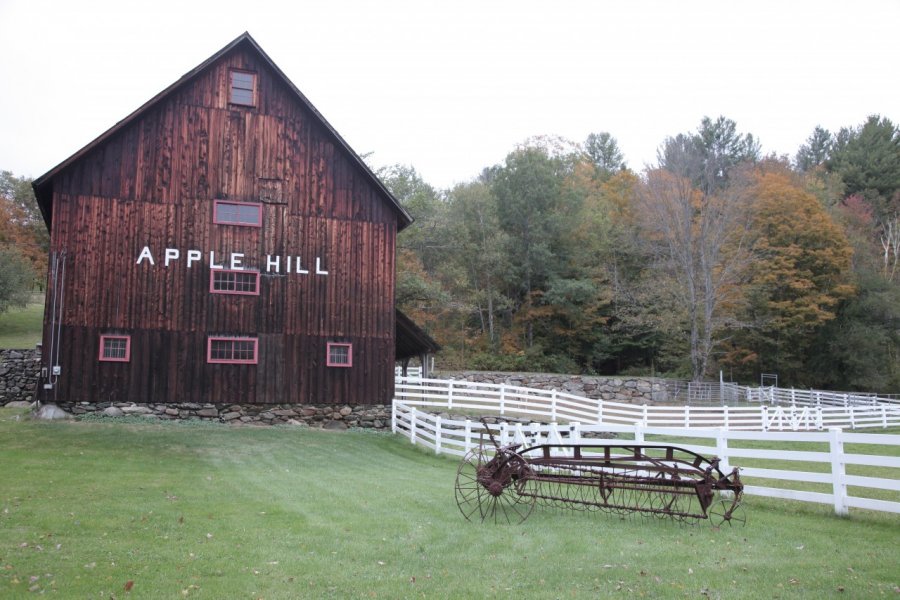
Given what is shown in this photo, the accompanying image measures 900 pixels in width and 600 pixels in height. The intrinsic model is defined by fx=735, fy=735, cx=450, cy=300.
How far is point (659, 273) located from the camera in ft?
133

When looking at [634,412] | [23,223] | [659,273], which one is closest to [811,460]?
[634,412]

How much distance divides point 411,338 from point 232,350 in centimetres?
623

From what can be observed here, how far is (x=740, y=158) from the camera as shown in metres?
58.5

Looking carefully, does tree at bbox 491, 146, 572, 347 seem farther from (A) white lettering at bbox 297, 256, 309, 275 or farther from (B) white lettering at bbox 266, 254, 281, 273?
(B) white lettering at bbox 266, 254, 281, 273

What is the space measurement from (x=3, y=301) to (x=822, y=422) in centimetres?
3837

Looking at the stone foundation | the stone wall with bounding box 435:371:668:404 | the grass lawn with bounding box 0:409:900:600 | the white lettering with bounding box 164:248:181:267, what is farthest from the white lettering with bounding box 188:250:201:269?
the stone wall with bounding box 435:371:668:404

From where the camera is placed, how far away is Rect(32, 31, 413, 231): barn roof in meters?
19.3

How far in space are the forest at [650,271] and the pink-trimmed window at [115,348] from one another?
1857cm

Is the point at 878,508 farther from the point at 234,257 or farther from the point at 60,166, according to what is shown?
the point at 60,166

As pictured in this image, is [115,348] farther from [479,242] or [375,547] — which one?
[479,242]

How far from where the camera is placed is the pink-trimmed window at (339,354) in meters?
21.3

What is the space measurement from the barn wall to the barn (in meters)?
0.04

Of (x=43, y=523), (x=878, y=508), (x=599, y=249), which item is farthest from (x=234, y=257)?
(x=599, y=249)

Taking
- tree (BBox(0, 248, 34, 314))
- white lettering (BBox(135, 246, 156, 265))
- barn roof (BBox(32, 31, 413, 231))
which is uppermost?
barn roof (BBox(32, 31, 413, 231))
